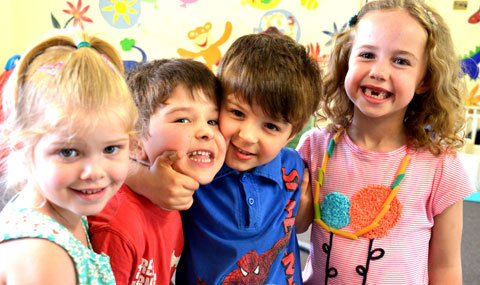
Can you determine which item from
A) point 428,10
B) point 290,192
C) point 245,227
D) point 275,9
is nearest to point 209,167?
point 245,227

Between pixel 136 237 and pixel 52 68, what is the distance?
1.27ft

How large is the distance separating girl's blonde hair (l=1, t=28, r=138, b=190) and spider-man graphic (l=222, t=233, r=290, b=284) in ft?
1.63

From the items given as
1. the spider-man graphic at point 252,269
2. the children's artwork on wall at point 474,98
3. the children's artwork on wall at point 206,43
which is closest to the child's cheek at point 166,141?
the spider-man graphic at point 252,269

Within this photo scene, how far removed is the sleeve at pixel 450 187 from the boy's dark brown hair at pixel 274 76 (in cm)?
45

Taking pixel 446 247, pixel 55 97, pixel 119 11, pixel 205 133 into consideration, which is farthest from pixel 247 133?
pixel 119 11

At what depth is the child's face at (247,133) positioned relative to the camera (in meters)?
0.98

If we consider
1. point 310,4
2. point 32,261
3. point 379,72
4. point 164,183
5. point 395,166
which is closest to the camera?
point 32,261

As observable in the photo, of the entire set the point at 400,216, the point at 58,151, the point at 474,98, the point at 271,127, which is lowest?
the point at 474,98

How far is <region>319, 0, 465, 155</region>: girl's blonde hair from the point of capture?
3.65 ft

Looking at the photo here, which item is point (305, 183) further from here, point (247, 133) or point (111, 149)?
point (111, 149)

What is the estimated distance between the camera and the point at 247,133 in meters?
0.97

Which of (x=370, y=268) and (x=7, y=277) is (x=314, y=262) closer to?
(x=370, y=268)

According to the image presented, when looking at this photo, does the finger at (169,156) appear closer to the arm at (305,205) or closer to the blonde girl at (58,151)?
the blonde girl at (58,151)

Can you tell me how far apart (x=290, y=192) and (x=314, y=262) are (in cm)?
28
